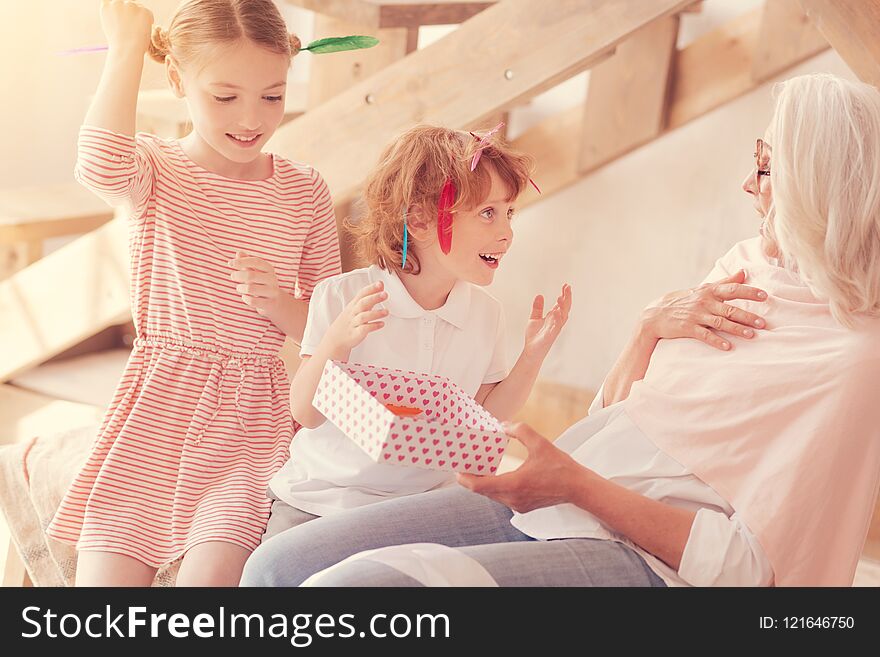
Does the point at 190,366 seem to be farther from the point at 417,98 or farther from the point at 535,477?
the point at 417,98

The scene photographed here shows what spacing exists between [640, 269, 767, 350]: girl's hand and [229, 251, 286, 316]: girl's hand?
0.64 meters

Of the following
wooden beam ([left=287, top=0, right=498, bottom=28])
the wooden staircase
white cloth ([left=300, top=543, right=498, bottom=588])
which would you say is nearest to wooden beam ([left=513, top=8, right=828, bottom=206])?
the wooden staircase

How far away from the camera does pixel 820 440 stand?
1.50m

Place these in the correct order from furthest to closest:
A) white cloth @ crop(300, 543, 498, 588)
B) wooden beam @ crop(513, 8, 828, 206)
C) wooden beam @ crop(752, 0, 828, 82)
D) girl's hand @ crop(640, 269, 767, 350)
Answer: wooden beam @ crop(513, 8, 828, 206) → wooden beam @ crop(752, 0, 828, 82) → girl's hand @ crop(640, 269, 767, 350) → white cloth @ crop(300, 543, 498, 588)

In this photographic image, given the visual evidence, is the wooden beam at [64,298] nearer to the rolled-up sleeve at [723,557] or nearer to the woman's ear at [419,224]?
the woman's ear at [419,224]

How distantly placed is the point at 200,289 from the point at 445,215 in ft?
1.57

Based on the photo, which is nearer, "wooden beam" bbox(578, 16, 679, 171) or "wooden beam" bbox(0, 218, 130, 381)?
"wooden beam" bbox(0, 218, 130, 381)

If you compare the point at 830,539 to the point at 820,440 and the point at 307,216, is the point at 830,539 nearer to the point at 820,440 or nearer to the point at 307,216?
the point at 820,440

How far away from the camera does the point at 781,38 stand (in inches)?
128

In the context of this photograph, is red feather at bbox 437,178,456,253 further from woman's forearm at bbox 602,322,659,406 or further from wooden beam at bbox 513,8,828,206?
wooden beam at bbox 513,8,828,206

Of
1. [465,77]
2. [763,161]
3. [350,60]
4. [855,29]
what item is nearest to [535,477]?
[763,161]

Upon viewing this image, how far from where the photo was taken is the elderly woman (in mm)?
1501

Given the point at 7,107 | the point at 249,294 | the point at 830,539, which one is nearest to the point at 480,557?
the point at 830,539

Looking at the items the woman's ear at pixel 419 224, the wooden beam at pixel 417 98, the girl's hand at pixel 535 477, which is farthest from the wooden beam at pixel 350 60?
the girl's hand at pixel 535 477
